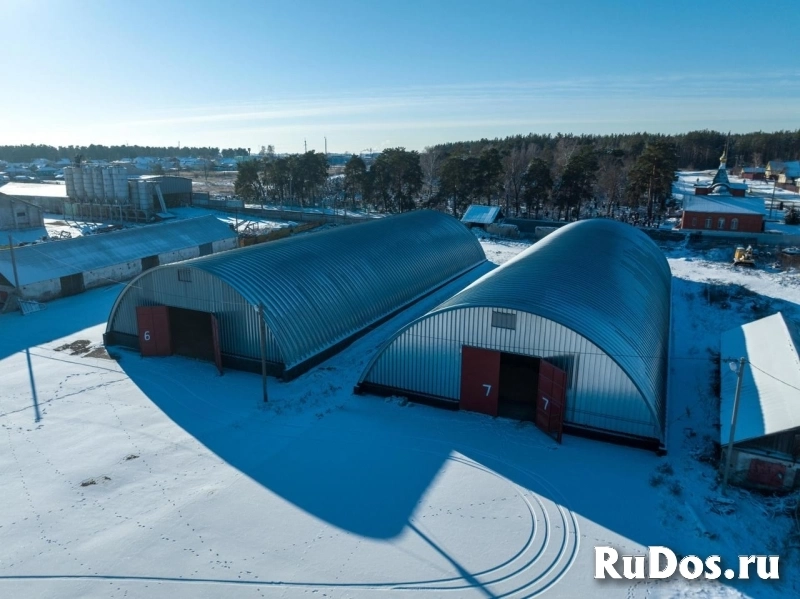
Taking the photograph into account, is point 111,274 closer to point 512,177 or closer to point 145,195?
point 145,195

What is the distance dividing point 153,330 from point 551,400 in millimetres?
16426

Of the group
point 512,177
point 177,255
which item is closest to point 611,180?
point 512,177

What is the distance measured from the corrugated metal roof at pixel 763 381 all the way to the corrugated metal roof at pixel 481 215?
3288 cm

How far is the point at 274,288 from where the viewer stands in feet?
73.2

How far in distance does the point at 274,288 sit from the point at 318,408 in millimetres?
6016

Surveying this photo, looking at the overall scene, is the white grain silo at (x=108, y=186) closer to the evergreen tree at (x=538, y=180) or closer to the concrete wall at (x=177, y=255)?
the concrete wall at (x=177, y=255)

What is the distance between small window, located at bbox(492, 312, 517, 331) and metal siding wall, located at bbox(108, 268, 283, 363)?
8412 millimetres

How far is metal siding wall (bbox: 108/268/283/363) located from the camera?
21219mm

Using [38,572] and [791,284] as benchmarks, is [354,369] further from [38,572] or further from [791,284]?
[791,284]

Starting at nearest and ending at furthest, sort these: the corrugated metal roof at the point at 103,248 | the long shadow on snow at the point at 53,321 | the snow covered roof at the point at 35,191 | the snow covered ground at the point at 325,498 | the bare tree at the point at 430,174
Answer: the snow covered ground at the point at 325,498
the long shadow on snow at the point at 53,321
the corrugated metal roof at the point at 103,248
the snow covered roof at the point at 35,191
the bare tree at the point at 430,174

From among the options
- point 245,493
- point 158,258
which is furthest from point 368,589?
point 158,258

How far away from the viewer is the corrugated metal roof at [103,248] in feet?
105

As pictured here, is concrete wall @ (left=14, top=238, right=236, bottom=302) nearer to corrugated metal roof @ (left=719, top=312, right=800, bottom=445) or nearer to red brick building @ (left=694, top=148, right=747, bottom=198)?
corrugated metal roof @ (left=719, top=312, right=800, bottom=445)

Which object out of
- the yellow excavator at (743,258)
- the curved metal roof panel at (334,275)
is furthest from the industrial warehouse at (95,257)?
the yellow excavator at (743,258)
